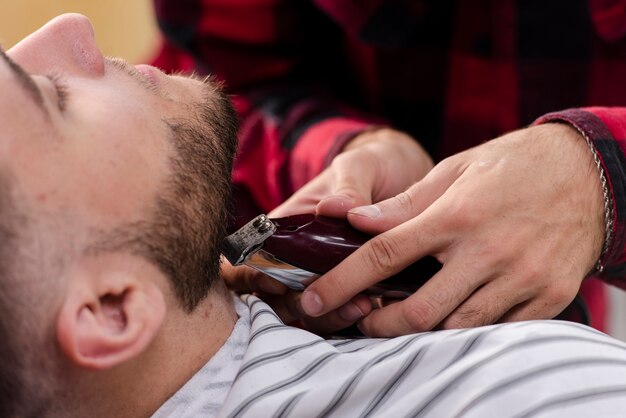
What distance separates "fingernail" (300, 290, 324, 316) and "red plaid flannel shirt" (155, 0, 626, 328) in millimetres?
343

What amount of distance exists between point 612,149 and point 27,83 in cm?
48

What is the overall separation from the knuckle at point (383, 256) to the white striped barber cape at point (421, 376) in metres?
0.06

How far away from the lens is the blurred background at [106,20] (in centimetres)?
168

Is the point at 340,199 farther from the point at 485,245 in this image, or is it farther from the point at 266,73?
the point at 266,73

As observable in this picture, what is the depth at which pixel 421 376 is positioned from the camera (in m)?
0.57

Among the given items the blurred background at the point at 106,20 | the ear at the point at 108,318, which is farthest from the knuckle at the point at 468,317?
the blurred background at the point at 106,20

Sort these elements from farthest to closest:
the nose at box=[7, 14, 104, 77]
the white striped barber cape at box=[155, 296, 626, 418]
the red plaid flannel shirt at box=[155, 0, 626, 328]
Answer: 1. the red plaid flannel shirt at box=[155, 0, 626, 328]
2. the nose at box=[7, 14, 104, 77]
3. the white striped barber cape at box=[155, 296, 626, 418]

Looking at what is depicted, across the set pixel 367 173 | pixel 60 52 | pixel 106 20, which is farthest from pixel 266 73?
pixel 106 20

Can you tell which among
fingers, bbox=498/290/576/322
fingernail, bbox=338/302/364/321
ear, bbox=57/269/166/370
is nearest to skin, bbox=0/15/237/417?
ear, bbox=57/269/166/370

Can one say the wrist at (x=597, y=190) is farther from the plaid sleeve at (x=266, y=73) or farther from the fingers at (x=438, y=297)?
the plaid sleeve at (x=266, y=73)

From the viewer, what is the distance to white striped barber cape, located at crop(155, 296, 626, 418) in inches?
20.8

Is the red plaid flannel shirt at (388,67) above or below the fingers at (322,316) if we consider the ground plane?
above

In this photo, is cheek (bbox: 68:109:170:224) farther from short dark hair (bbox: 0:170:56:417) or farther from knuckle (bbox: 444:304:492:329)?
knuckle (bbox: 444:304:492:329)

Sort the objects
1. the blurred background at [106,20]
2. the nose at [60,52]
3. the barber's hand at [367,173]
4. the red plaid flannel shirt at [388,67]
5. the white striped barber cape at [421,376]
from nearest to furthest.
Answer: the white striped barber cape at [421,376], the nose at [60,52], the barber's hand at [367,173], the red plaid flannel shirt at [388,67], the blurred background at [106,20]
